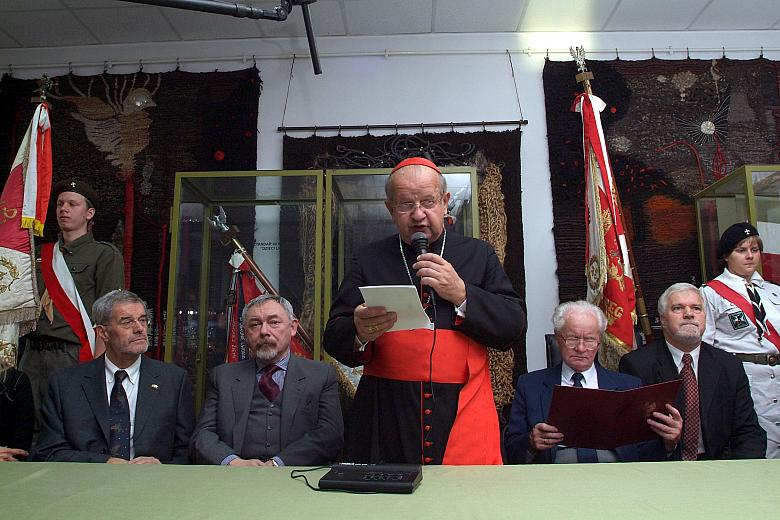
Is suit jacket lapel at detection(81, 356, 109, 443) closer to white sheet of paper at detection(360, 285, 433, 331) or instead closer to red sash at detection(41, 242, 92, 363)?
red sash at detection(41, 242, 92, 363)

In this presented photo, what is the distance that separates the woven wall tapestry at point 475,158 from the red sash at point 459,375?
2209 millimetres

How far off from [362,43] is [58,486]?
12.3 ft

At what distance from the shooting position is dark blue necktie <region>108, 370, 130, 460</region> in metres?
2.21

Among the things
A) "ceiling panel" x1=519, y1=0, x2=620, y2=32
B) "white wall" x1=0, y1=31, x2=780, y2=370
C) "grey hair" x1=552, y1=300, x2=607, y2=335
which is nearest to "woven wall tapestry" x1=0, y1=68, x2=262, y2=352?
"white wall" x1=0, y1=31, x2=780, y2=370

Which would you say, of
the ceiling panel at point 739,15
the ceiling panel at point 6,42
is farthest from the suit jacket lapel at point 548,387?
the ceiling panel at point 6,42

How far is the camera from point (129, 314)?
94.6 inches

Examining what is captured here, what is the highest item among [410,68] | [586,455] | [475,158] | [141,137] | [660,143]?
[410,68]

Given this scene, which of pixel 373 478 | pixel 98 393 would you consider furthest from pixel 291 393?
pixel 373 478

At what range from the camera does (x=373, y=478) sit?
110cm

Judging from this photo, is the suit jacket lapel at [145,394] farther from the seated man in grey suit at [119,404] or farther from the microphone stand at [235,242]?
the microphone stand at [235,242]

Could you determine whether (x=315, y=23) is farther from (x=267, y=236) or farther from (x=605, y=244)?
(x=605, y=244)

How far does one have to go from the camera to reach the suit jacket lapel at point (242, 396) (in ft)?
7.45

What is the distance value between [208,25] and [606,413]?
3705 millimetres

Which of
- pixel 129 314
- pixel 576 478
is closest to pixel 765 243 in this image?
pixel 576 478
